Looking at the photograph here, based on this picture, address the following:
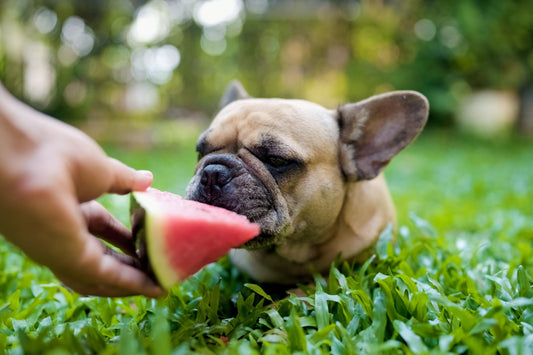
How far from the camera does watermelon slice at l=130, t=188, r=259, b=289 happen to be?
131 centimetres

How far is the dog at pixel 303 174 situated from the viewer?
1.89 meters

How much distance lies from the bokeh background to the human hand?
850 cm

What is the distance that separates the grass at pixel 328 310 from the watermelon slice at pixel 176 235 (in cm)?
14

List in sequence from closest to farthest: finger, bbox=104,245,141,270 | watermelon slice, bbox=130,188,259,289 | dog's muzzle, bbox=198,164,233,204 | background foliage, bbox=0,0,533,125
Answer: watermelon slice, bbox=130,188,259,289 < finger, bbox=104,245,141,270 < dog's muzzle, bbox=198,164,233,204 < background foliage, bbox=0,0,533,125

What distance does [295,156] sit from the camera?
6.60 ft

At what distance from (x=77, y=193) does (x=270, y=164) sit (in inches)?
37.0

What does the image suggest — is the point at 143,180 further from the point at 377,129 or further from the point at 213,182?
the point at 377,129

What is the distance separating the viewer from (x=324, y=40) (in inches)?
514

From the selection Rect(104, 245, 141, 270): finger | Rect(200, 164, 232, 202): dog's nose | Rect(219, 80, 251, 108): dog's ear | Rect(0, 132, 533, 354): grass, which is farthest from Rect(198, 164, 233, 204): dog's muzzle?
Rect(219, 80, 251, 108): dog's ear

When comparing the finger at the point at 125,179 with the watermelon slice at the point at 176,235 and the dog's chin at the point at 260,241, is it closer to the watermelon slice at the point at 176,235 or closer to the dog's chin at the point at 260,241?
the watermelon slice at the point at 176,235

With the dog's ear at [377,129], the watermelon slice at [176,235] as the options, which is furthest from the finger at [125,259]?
the dog's ear at [377,129]

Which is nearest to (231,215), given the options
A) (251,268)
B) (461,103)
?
(251,268)

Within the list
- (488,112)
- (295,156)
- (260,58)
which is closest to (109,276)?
(295,156)

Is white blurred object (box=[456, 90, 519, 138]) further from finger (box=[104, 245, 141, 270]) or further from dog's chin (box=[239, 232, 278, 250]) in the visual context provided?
finger (box=[104, 245, 141, 270])
